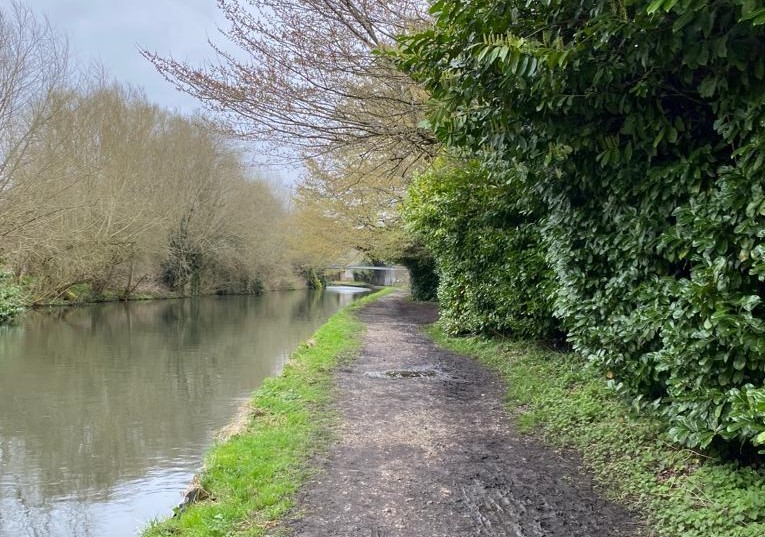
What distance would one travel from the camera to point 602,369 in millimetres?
5328

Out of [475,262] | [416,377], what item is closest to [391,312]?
[475,262]

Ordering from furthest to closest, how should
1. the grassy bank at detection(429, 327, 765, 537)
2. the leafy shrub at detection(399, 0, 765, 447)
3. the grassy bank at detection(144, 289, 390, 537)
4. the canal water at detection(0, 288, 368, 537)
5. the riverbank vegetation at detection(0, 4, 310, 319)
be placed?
the riverbank vegetation at detection(0, 4, 310, 319), the canal water at detection(0, 288, 368, 537), the grassy bank at detection(144, 289, 390, 537), the grassy bank at detection(429, 327, 765, 537), the leafy shrub at detection(399, 0, 765, 447)

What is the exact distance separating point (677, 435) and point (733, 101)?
7.17 ft

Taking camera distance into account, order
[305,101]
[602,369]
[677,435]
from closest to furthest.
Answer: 1. [677,435]
2. [602,369]
3. [305,101]

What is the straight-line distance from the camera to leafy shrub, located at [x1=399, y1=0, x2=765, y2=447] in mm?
3400

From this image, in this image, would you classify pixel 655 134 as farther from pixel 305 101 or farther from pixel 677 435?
pixel 305 101

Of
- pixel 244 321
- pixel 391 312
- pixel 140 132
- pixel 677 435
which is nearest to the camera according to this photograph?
pixel 677 435

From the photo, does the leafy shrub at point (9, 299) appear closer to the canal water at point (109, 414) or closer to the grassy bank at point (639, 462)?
the canal water at point (109, 414)

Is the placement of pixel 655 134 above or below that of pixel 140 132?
below

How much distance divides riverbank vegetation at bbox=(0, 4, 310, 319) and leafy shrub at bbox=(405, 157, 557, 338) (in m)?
4.38

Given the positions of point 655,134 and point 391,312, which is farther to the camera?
point 391,312

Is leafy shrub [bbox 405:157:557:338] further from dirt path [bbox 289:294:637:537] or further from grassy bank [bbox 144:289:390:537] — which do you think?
grassy bank [bbox 144:289:390:537]

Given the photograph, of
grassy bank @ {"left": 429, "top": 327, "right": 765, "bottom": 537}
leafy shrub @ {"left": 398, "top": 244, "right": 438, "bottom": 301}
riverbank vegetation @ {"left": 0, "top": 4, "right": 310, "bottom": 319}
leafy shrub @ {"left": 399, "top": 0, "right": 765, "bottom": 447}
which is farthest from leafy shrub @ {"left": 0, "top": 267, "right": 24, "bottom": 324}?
leafy shrub @ {"left": 399, "top": 0, "right": 765, "bottom": 447}

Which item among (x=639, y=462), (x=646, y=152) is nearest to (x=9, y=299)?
(x=639, y=462)
